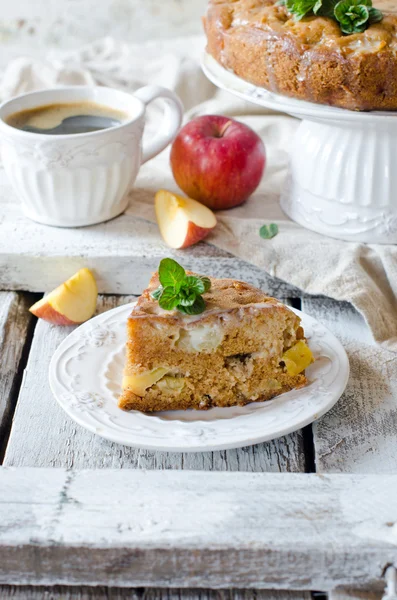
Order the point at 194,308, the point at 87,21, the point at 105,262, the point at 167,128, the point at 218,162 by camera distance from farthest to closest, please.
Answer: the point at 87,21 < the point at 167,128 < the point at 218,162 < the point at 105,262 < the point at 194,308

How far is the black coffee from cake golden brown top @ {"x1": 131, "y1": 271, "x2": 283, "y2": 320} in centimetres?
61

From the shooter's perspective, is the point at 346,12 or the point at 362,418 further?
the point at 346,12

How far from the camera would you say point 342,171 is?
183cm

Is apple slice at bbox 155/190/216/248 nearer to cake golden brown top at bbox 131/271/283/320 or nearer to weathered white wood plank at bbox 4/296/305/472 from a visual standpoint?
cake golden brown top at bbox 131/271/283/320

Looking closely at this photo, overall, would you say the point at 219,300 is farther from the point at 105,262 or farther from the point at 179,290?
the point at 105,262

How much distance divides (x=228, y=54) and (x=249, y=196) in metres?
0.42

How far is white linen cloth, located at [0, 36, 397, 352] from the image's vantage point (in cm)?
173

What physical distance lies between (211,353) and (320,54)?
2.19 feet

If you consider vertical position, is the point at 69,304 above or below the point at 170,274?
below

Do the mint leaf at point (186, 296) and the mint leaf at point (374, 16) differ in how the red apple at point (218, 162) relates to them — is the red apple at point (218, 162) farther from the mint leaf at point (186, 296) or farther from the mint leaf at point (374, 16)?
the mint leaf at point (186, 296)

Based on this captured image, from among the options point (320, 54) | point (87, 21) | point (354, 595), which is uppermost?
point (320, 54)

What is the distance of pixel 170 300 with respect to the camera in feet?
4.46

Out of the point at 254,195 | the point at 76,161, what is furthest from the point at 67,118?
the point at 254,195

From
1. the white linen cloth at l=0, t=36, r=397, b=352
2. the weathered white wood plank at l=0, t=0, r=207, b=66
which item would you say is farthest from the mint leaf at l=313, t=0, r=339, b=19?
the weathered white wood plank at l=0, t=0, r=207, b=66
